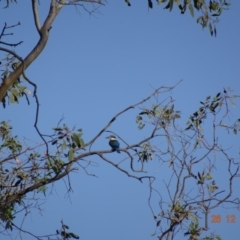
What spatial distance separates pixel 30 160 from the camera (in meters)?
4.38

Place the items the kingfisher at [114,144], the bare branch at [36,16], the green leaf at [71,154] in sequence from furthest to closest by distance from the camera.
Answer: the kingfisher at [114,144], the green leaf at [71,154], the bare branch at [36,16]

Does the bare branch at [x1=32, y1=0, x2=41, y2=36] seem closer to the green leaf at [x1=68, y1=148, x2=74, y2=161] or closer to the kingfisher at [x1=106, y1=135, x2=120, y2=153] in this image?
the green leaf at [x1=68, y1=148, x2=74, y2=161]

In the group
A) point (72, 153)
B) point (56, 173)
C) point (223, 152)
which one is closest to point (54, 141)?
point (72, 153)

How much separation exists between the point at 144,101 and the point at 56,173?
1.00 m

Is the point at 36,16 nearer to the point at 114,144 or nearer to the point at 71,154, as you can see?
the point at 71,154

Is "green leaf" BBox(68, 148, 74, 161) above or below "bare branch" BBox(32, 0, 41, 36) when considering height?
below

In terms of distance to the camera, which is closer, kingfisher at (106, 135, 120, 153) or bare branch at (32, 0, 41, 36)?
bare branch at (32, 0, 41, 36)

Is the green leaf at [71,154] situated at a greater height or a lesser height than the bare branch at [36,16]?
lesser

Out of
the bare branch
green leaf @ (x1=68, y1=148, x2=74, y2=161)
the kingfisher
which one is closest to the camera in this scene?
the bare branch

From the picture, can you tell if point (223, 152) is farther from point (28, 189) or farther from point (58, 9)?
point (58, 9)

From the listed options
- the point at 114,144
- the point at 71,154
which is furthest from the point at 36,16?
the point at 114,144

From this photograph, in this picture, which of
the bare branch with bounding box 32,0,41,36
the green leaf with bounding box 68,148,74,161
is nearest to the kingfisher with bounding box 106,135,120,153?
the green leaf with bounding box 68,148,74,161

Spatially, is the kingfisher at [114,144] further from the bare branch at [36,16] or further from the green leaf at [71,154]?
the bare branch at [36,16]

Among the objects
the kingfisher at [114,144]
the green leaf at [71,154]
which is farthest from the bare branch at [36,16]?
the kingfisher at [114,144]
